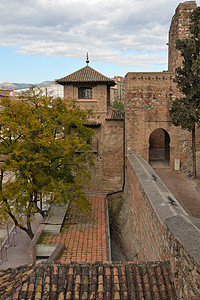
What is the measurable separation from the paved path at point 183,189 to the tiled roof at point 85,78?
24.7 feet

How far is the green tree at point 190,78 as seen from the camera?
503 inches

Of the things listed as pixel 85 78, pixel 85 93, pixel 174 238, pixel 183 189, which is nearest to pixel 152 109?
pixel 85 93

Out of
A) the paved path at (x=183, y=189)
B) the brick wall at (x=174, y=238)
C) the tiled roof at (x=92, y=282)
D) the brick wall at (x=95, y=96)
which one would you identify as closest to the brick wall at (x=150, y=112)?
the paved path at (x=183, y=189)

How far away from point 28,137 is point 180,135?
1008 cm

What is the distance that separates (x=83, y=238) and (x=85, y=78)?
37.2ft

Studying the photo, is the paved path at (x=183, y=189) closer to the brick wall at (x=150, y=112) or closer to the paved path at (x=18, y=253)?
the brick wall at (x=150, y=112)

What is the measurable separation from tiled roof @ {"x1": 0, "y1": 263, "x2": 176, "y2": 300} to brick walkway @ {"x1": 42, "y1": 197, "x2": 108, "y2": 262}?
4796mm

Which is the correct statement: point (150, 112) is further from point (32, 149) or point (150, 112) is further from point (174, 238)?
point (174, 238)

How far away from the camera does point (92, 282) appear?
17.8ft

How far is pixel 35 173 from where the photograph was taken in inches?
515

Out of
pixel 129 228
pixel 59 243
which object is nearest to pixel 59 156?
pixel 59 243

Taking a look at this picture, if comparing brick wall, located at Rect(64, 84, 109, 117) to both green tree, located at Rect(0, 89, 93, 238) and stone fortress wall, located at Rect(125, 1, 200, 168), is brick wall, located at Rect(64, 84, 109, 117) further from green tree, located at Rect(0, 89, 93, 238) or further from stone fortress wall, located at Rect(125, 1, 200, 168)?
green tree, located at Rect(0, 89, 93, 238)

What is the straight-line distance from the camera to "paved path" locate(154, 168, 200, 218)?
417 inches

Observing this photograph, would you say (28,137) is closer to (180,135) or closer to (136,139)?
(136,139)
